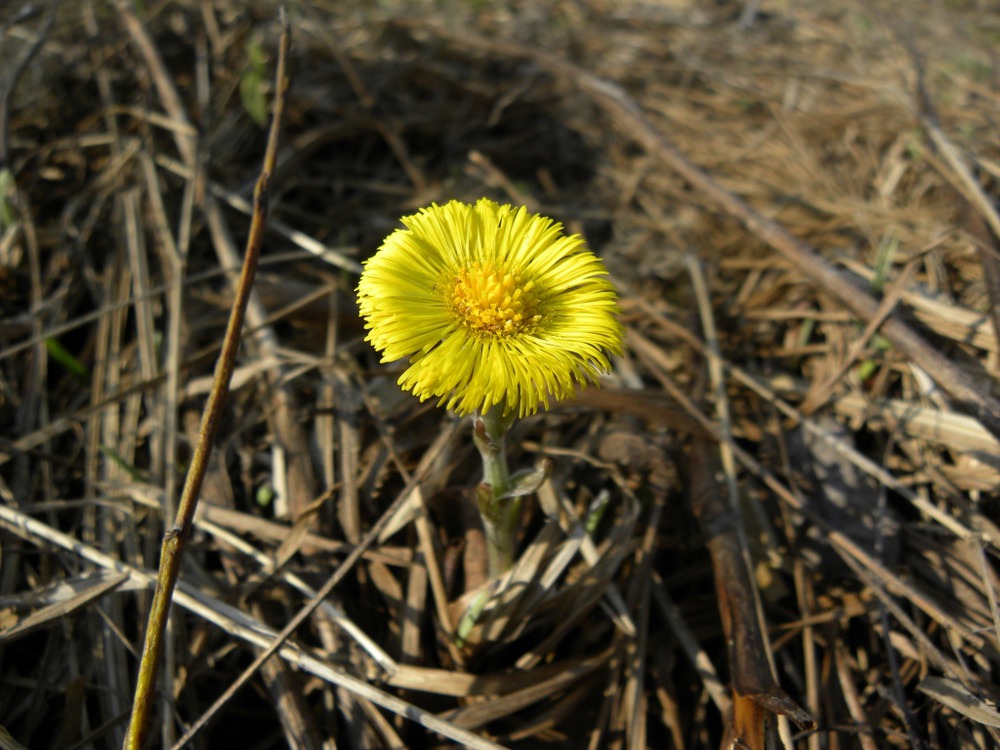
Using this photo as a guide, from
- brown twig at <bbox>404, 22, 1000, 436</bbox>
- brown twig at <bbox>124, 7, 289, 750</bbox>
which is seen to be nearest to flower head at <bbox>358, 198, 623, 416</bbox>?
brown twig at <bbox>124, 7, 289, 750</bbox>

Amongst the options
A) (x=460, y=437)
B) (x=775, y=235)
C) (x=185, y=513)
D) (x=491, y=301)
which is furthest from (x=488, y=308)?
(x=775, y=235)

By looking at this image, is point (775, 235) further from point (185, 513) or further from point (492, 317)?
point (185, 513)

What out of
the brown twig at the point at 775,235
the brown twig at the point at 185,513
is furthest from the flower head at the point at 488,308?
the brown twig at the point at 775,235

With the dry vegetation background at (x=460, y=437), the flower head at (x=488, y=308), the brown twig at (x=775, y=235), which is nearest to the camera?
the flower head at (x=488, y=308)

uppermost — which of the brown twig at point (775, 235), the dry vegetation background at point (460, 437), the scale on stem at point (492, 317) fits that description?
the scale on stem at point (492, 317)

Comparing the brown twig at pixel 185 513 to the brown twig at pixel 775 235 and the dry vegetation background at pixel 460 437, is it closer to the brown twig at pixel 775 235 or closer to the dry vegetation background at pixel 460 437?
the dry vegetation background at pixel 460 437

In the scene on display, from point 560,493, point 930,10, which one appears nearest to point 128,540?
point 560,493

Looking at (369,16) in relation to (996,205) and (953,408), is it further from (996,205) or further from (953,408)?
(953,408)
